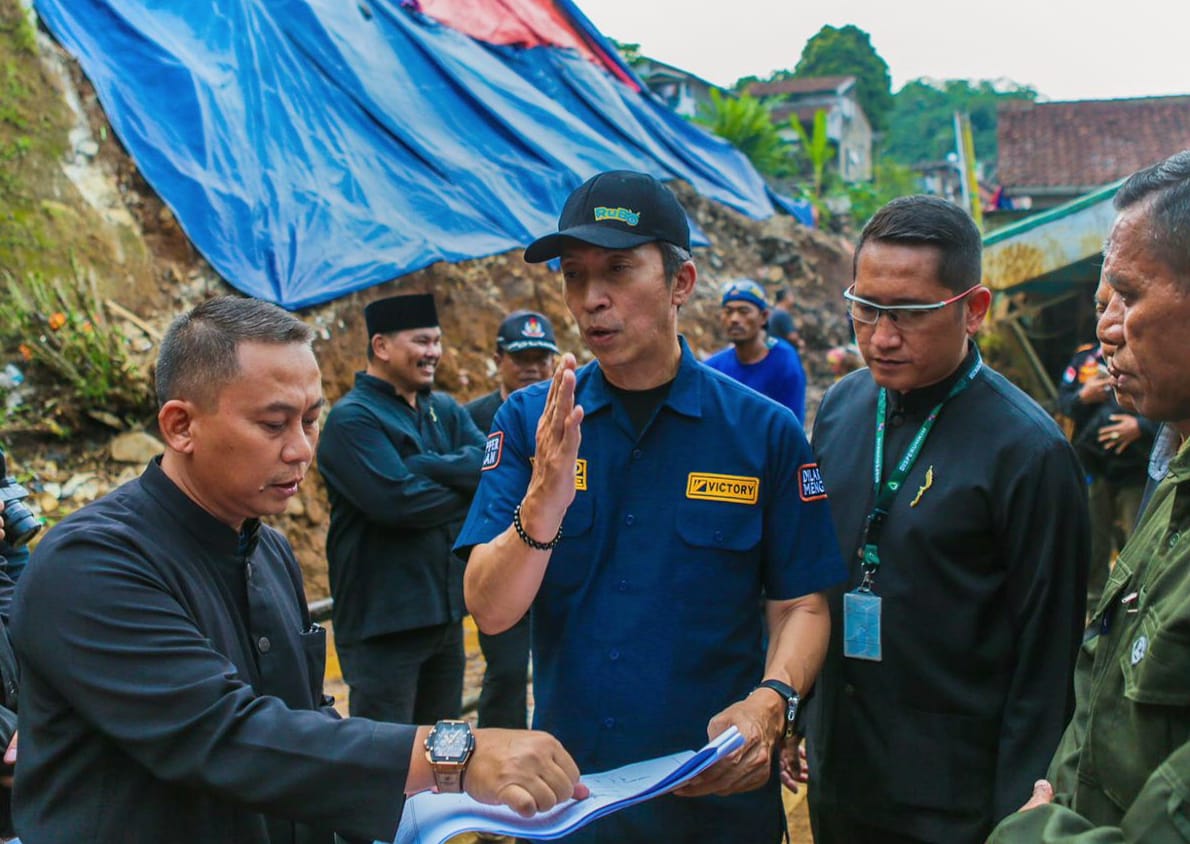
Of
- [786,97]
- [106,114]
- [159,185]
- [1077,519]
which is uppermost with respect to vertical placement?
[786,97]

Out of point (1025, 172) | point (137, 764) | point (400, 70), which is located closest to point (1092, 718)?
point (137, 764)

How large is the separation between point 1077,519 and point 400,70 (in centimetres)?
993

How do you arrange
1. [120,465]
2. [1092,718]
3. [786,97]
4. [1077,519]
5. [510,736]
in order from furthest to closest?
[786,97]
[120,465]
[1077,519]
[510,736]
[1092,718]

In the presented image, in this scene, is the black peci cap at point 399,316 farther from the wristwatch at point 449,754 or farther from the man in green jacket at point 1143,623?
the man in green jacket at point 1143,623

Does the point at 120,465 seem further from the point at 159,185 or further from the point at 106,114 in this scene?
the point at 106,114

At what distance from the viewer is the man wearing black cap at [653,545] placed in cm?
221

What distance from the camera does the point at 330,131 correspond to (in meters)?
9.41

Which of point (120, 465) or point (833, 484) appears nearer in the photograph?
point (833, 484)

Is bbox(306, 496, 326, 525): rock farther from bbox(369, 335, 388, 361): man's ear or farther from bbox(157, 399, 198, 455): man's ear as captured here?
bbox(157, 399, 198, 455): man's ear

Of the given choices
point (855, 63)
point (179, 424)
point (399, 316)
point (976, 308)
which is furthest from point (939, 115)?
point (179, 424)

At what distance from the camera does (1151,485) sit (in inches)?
110

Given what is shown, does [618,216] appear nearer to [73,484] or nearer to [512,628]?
[512,628]

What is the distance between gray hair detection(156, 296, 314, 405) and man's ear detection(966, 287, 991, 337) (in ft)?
5.69

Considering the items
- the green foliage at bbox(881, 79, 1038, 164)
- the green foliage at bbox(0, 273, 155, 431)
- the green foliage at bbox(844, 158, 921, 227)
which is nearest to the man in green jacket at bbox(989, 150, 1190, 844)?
the green foliage at bbox(0, 273, 155, 431)
